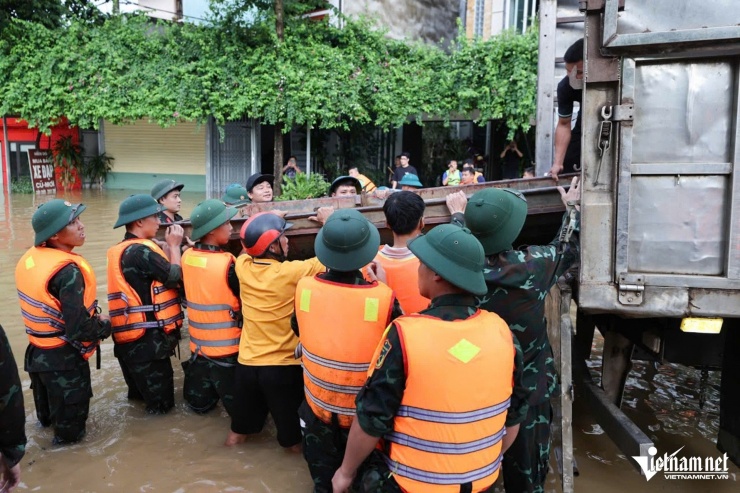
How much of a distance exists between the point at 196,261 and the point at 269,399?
1.00 metres

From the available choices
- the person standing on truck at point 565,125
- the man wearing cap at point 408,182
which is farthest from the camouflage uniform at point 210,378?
the man wearing cap at point 408,182

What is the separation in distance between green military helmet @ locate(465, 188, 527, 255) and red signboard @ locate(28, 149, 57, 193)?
18.1m

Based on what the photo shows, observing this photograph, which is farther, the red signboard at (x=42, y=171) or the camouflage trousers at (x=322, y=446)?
the red signboard at (x=42, y=171)

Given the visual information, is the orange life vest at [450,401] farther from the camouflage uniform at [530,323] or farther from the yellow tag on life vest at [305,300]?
the yellow tag on life vest at [305,300]

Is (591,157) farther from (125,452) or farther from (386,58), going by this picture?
(386,58)

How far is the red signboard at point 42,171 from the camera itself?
1716 cm

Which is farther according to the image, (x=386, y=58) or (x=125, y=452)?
(x=386, y=58)

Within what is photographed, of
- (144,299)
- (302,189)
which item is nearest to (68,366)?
(144,299)

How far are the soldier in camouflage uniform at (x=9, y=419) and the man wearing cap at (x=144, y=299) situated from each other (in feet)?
5.91

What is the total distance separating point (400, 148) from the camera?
51.2ft

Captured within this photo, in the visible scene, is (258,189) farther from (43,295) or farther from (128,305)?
(43,295)

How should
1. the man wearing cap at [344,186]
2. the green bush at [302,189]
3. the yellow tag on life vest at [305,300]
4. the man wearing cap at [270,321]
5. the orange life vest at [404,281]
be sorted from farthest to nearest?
the green bush at [302,189], the man wearing cap at [344,186], the man wearing cap at [270,321], the orange life vest at [404,281], the yellow tag on life vest at [305,300]

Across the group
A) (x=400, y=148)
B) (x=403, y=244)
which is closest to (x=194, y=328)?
(x=403, y=244)

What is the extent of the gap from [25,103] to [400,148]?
31.6 feet
